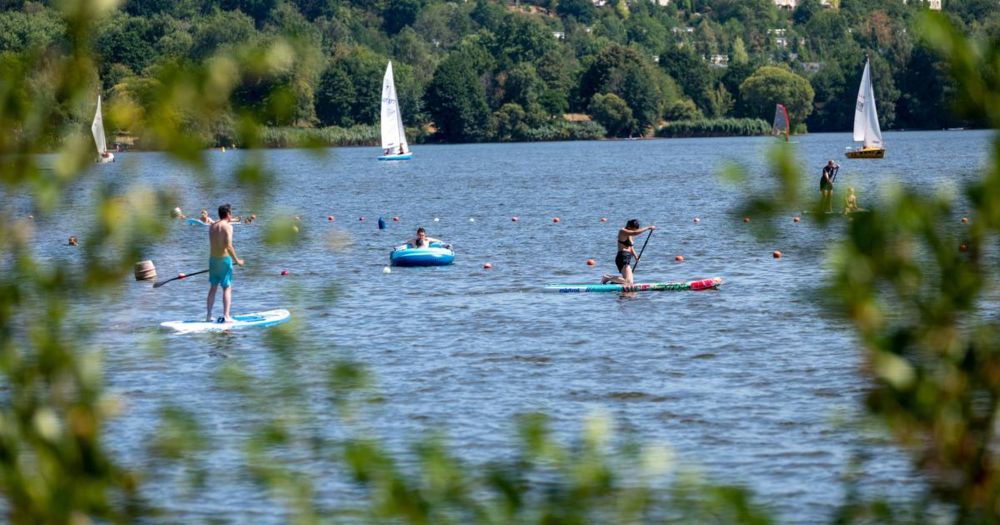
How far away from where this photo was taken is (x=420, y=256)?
37.9 meters

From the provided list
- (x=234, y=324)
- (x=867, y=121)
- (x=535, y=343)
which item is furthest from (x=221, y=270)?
(x=867, y=121)

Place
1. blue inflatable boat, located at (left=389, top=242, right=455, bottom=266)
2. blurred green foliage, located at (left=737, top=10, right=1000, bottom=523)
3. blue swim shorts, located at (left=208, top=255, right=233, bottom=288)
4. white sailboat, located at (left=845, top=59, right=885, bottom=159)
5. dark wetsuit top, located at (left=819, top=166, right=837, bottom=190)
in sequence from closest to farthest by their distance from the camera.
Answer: blurred green foliage, located at (left=737, top=10, right=1000, bottom=523) < dark wetsuit top, located at (left=819, top=166, right=837, bottom=190) < blue swim shorts, located at (left=208, top=255, right=233, bottom=288) < blue inflatable boat, located at (left=389, top=242, right=455, bottom=266) < white sailboat, located at (left=845, top=59, right=885, bottom=159)

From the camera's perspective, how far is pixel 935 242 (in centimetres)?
440

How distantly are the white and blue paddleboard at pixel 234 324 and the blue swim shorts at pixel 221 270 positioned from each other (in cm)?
71

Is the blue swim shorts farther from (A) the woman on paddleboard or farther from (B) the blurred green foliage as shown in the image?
(B) the blurred green foliage

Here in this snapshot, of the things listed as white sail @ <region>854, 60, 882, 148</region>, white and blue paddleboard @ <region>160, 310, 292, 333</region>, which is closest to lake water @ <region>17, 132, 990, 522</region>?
white and blue paddleboard @ <region>160, 310, 292, 333</region>

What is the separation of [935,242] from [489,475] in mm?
1460

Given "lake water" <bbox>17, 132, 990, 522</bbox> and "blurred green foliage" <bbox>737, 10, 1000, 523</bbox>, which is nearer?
"blurred green foliage" <bbox>737, 10, 1000, 523</bbox>

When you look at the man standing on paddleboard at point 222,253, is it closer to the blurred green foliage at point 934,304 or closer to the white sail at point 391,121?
the blurred green foliage at point 934,304

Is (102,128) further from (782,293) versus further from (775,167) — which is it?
(782,293)

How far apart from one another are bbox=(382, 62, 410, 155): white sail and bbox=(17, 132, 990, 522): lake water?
1801 inches

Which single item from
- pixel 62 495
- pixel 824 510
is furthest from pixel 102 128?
pixel 824 510

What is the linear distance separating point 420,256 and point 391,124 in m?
69.0

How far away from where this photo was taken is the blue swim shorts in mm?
24797
